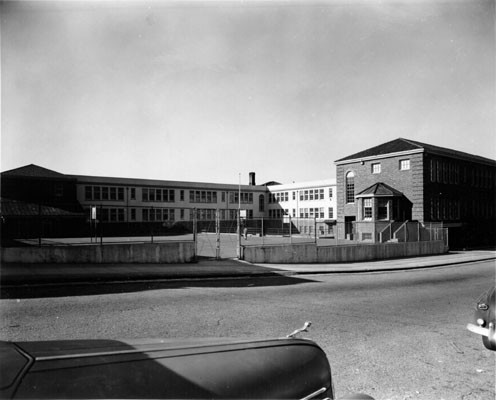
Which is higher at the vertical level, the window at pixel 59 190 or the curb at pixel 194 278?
the window at pixel 59 190

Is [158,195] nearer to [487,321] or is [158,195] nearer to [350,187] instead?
[350,187]

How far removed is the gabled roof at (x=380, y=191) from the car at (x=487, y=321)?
28.7m

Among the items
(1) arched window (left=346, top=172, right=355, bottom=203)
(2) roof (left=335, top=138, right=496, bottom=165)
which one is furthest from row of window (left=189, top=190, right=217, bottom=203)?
(1) arched window (left=346, top=172, right=355, bottom=203)

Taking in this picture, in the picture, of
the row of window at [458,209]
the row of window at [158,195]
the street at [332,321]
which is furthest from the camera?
the row of window at [158,195]

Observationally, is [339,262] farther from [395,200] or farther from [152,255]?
[395,200]

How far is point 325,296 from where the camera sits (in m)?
10.2

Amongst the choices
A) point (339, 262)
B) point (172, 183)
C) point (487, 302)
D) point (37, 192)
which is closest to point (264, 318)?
point (487, 302)

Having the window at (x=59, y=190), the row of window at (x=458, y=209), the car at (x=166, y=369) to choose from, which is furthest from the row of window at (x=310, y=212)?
the car at (x=166, y=369)

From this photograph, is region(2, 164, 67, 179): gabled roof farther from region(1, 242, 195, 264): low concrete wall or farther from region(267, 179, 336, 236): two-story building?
region(267, 179, 336, 236): two-story building

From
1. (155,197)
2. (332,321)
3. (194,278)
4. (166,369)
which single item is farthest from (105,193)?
(166,369)

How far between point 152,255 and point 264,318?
1002cm

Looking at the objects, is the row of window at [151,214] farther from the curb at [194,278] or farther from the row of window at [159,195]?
the curb at [194,278]

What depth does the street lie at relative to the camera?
4798 millimetres

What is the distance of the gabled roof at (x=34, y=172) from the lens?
40.2 meters
